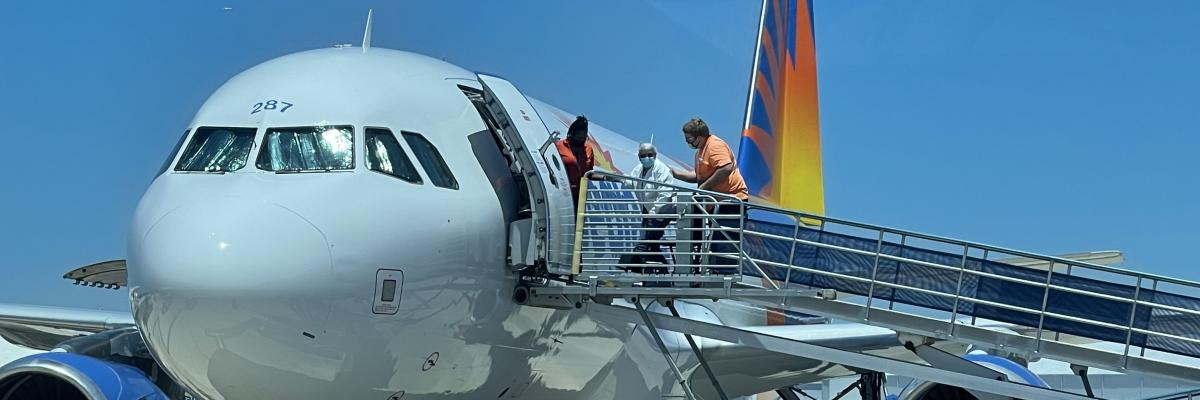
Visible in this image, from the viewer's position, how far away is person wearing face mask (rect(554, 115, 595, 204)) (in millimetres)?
9250

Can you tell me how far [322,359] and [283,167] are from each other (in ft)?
3.84

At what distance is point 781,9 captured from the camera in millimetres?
22766

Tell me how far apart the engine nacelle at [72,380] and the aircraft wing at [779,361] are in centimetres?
486

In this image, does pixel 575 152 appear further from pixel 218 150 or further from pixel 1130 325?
pixel 1130 325

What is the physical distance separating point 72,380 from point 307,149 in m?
3.65

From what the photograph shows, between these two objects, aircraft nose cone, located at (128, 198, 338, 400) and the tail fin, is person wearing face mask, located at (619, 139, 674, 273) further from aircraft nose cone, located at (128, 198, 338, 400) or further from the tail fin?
the tail fin

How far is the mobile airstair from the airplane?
509mm

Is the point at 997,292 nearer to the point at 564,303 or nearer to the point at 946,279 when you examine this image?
the point at 946,279

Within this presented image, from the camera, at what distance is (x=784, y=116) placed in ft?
72.3

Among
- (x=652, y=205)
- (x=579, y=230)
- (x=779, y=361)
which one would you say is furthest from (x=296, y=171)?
(x=779, y=361)

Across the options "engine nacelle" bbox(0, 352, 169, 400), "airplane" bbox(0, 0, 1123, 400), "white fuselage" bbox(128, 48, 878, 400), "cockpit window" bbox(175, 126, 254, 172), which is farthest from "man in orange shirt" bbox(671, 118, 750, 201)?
"engine nacelle" bbox(0, 352, 169, 400)

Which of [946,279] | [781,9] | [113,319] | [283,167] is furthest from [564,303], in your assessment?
[781,9]

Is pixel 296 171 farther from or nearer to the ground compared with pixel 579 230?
farther from the ground

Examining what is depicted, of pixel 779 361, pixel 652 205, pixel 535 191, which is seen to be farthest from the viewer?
pixel 779 361
